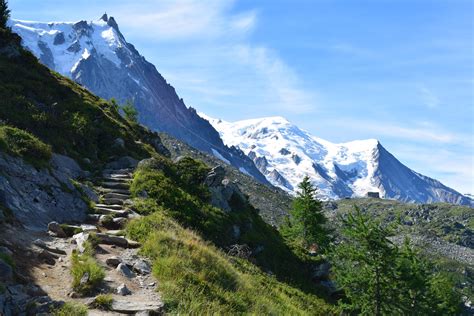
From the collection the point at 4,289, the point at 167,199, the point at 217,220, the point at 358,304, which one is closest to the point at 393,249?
the point at 358,304

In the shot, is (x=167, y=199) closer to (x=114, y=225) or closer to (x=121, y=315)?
(x=114, y=225)

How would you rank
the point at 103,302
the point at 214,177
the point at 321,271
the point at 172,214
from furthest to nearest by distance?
the point at 321,271, the point at 214,177, the point at 172,214, the point at 103,302

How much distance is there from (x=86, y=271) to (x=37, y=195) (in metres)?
7.34

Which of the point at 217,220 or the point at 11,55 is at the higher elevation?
the point at 11,55

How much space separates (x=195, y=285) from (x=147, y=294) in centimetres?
148

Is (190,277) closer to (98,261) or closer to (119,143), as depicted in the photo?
(98,261)

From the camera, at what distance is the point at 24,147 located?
19375mm

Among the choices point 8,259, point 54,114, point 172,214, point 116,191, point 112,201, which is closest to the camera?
point 8,259

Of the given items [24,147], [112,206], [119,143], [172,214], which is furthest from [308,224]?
[24,147]

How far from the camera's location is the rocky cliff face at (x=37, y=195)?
1566cm

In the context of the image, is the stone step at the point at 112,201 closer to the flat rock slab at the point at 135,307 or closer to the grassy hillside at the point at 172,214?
the grassy hillside at the point at 172,214

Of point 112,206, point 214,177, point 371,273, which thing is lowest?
point 371,273

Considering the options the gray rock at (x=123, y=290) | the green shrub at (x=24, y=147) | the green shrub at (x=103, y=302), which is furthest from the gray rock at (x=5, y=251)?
the green shrub at (x=24, y=147)

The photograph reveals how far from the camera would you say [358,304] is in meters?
29.3
